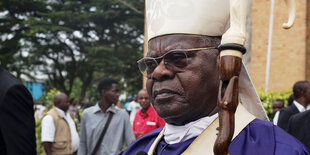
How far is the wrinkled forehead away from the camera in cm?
226

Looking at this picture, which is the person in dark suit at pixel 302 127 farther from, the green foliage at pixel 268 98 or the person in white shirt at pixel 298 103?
the green foliage at pixel 268 98

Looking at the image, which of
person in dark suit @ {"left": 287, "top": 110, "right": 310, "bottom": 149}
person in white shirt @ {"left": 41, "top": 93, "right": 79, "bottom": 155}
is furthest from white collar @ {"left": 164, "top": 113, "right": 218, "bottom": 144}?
person in white shirt @ {"left": 41, "top": 93, "right": 79, "bottom": 155}

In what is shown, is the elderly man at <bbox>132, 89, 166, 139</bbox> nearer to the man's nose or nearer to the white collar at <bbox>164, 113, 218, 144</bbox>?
the white collar at <bbox>164, 113, 218, 144</bbox>

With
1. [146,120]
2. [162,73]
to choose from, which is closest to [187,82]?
[162,73]

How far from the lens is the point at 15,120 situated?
120 inches

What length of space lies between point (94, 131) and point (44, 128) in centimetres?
122

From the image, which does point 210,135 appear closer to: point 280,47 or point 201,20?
point 201,20

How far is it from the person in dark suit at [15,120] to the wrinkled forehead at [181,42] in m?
1.25

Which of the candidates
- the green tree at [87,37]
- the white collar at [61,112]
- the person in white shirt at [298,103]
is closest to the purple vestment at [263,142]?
the person in white shirt at [298,103]

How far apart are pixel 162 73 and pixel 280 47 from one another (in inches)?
416

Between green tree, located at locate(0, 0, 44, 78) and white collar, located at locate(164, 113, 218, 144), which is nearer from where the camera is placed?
white collar, located at locate(164, 113, 218, 144)

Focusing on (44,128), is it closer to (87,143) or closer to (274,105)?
(87,143)

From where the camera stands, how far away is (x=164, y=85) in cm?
222

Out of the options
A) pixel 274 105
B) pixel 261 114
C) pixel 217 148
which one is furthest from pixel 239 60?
pixel 274 105
